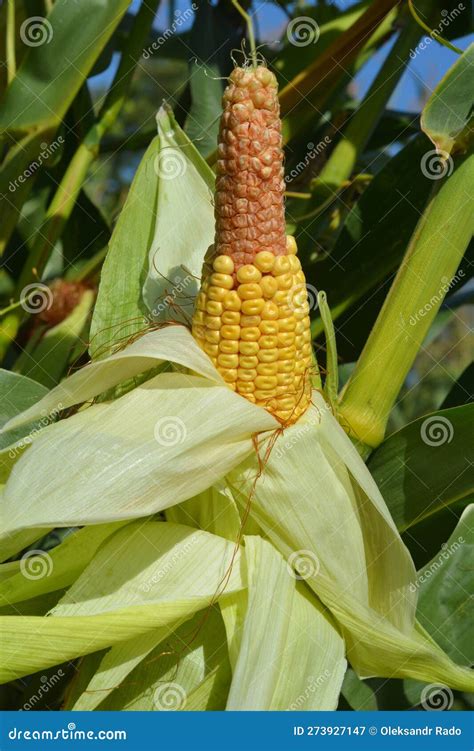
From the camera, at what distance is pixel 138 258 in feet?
3.36

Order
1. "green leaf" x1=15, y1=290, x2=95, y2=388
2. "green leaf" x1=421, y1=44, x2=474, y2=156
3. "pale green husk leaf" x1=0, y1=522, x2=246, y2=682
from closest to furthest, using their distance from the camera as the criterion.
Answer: "pale green husk leaf" x1=0, y1=522, x2=246, y2=682
"green leaf" x1=421, y1=44, x2=474, y2=156
"green leaf" x1=15, y1=290, x2=95, y2=388

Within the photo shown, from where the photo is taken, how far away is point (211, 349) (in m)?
0.86

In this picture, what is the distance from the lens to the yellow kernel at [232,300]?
837 mm

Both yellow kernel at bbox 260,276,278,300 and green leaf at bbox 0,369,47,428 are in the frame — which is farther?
green leaf at bbox 0,369,47,428

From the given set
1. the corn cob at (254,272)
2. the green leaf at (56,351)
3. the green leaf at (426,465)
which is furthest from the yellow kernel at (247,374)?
the green leaf at (56,351)

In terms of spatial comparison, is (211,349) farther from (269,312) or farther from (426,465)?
(426,465)

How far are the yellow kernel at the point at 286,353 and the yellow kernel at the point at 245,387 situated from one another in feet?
0.13

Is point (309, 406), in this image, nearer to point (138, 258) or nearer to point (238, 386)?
point (238, 386)

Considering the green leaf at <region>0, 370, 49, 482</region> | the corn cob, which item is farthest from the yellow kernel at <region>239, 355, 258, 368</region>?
the green leaf at <region>0, 370, 49, 482</region>

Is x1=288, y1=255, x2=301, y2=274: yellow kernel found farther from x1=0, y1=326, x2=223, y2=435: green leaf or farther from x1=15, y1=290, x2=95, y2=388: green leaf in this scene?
x1=15, y1=290, x2=95, y2=388: green leaf

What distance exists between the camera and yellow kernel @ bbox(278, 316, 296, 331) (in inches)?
33.4

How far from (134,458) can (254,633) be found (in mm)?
210

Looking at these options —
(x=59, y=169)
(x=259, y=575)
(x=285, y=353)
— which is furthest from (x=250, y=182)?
(x=59, y=169)

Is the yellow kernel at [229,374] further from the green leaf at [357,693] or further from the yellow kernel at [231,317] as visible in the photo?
the green leaf at [357,693]
